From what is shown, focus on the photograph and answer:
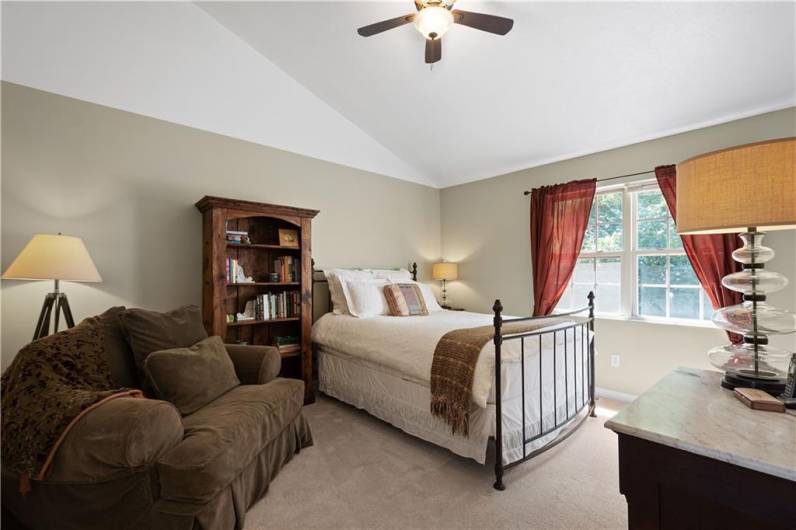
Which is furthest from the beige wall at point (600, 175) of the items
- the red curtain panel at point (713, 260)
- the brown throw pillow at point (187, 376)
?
the brown throw pillow at point (187, 376)

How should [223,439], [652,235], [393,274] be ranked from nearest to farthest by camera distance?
[223,439]
[652,235]
[393,274]

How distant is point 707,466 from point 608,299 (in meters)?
3.21

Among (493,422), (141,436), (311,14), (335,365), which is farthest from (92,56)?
(493,422)

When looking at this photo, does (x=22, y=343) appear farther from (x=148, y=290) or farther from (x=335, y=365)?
(x=335, y=365)

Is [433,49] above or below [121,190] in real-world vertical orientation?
above

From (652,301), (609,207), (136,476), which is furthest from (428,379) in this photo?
(609,207)

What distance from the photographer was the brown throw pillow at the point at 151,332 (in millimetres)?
1954

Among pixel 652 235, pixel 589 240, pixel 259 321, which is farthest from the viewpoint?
pixel 589 240

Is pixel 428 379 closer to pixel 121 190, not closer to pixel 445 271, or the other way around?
pixel 445 271

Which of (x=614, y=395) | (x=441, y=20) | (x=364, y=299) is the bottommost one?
(x=614, y=395)

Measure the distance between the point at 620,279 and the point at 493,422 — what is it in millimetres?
2388

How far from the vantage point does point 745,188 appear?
0.98 metres

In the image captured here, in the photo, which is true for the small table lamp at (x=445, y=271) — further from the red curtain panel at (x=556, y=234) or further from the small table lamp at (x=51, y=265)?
the small table lamp at (x=51, y=265)

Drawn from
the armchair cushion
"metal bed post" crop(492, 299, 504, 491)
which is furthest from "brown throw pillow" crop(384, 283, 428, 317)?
"metal bed post" crop(492, 299, 504, 491)
